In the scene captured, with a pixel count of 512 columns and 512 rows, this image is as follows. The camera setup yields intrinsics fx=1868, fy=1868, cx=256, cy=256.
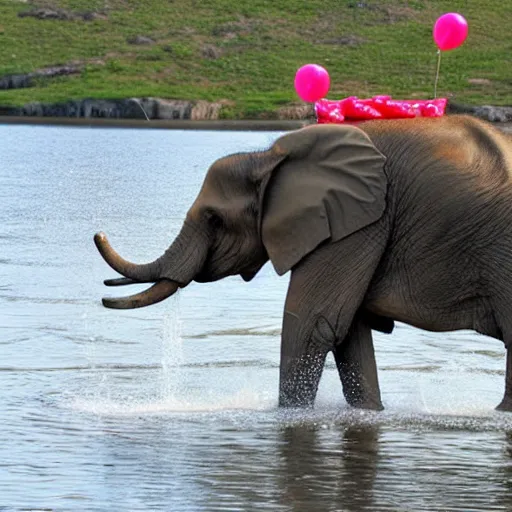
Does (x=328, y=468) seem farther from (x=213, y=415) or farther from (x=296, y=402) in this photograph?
(x=213, y=415)

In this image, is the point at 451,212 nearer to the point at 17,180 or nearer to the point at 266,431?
the point at 266,431

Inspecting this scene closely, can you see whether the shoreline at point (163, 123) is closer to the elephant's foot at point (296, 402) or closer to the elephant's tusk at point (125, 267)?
the elephant's foot at point (296, 402)

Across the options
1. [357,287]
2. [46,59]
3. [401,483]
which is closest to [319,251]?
[357,287]

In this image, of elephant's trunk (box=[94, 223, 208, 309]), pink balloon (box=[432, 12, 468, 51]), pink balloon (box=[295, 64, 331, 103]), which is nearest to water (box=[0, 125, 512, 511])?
elephant's trunk (box=[94, 223, 208, 309])

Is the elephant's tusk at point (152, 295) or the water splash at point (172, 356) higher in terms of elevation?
the elephant's tusk at point (152, 295)

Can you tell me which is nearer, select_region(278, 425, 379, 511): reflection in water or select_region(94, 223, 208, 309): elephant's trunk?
select_region(278, 425, 379, 511): reflection in water

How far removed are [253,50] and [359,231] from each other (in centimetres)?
7568

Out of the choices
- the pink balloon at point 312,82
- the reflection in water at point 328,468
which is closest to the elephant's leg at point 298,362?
the reflection in water at point 328,468

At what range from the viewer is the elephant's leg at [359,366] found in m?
11.0

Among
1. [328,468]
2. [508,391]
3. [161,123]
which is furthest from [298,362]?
[161,123]

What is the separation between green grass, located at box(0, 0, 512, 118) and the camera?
76.4 meters

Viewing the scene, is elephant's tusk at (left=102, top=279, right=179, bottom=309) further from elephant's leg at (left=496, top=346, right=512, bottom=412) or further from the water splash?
elephant's leg at (left=496, top=346, right=512, bottom=412)

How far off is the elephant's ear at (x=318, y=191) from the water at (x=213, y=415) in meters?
1.10

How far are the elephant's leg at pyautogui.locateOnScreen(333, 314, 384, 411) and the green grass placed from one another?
60.6 m
